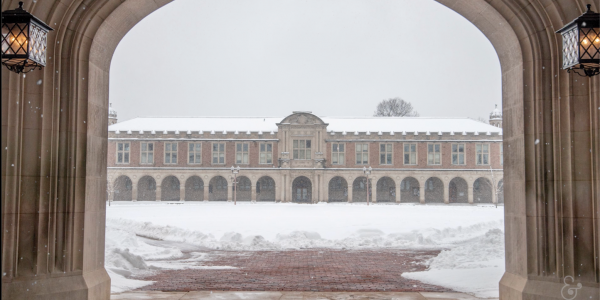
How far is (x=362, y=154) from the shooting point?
44.8 metres

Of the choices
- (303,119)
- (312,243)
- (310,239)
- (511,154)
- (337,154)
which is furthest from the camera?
(337,154)

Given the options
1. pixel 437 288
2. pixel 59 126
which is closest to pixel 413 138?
pixel 437 288

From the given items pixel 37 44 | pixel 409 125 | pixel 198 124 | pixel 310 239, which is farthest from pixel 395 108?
pixel 37 44

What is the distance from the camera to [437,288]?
746 centimetres

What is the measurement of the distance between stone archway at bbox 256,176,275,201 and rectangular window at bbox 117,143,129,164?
1262cm

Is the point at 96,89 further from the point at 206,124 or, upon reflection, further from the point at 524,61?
the point at 206,124

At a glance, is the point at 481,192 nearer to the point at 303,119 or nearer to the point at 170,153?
the point at 303,119

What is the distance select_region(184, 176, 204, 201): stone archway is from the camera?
4597 cm

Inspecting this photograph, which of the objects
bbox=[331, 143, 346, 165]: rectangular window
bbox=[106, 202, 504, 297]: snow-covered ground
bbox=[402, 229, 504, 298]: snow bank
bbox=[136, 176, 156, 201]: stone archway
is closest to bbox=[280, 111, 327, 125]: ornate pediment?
bbox=[331, 143, 346, 165]: rectangular window

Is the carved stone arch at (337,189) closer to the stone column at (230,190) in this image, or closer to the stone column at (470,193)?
the stone column at (230,190)

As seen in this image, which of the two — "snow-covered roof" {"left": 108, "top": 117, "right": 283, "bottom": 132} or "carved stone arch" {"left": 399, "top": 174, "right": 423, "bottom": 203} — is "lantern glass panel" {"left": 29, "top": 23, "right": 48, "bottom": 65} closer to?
"snow-covered roof" {"left": 108, "top": 117, "right": 283, "bottom": 132}

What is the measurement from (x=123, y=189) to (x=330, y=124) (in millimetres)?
21360

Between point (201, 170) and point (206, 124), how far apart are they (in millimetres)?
5386

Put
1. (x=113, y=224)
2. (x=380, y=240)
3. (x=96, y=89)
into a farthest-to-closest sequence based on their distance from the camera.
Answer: (x=113, y=224) < (x=380, y=240) < (x=96, y=89)
